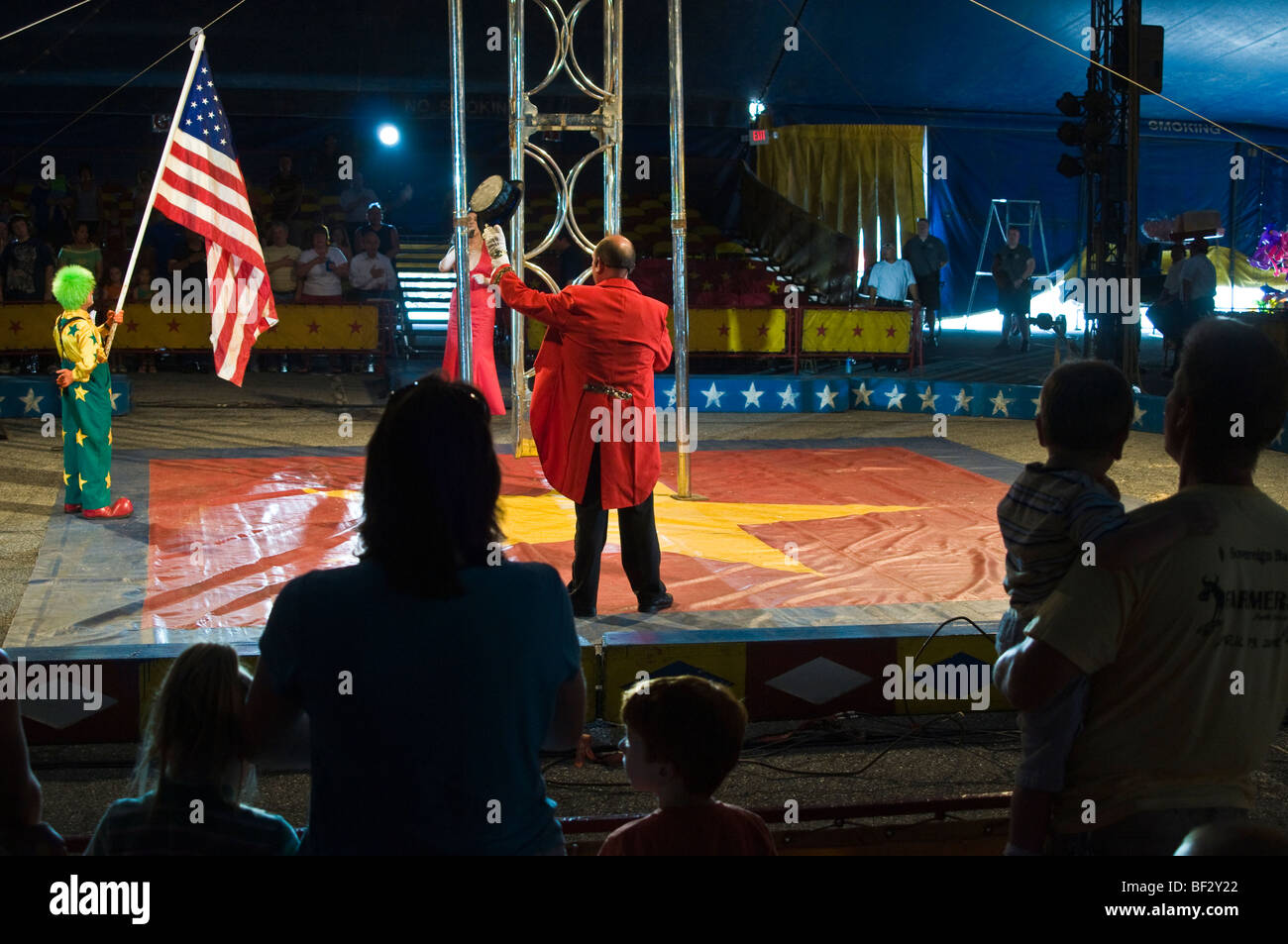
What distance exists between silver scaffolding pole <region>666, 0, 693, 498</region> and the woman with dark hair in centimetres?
660

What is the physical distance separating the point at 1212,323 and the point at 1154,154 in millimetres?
24649

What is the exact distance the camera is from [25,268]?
15219mm

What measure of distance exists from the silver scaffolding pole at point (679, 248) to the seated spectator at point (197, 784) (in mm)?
6424

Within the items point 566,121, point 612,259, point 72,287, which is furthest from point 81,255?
point 612,259

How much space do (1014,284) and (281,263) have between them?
438 inches

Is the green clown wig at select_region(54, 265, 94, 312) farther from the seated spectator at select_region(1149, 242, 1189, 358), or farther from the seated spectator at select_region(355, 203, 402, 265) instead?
the seated spectator at select_region(1149, 242, 1189, 358)

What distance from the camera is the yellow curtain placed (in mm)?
21969

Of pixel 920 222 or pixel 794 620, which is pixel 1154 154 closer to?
pixel 920 222

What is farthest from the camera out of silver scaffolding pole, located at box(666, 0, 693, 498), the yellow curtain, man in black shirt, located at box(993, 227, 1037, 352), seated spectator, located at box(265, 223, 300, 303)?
the yellow curtain

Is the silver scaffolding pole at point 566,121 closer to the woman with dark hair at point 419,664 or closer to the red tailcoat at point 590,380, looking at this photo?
the red tailcoat at point 590,380

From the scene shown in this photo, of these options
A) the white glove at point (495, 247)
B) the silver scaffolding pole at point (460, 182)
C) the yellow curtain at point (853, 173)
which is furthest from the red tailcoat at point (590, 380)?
the yellow curtain at point (853, 173)

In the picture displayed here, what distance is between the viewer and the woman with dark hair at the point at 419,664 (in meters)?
1.98

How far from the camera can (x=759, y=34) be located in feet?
59.5

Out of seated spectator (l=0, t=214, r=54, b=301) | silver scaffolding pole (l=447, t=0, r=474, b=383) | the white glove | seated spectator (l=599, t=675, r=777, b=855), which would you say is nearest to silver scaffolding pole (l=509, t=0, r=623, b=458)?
silver scaffolding pole (l=447, t=0, r=474, b=383)
